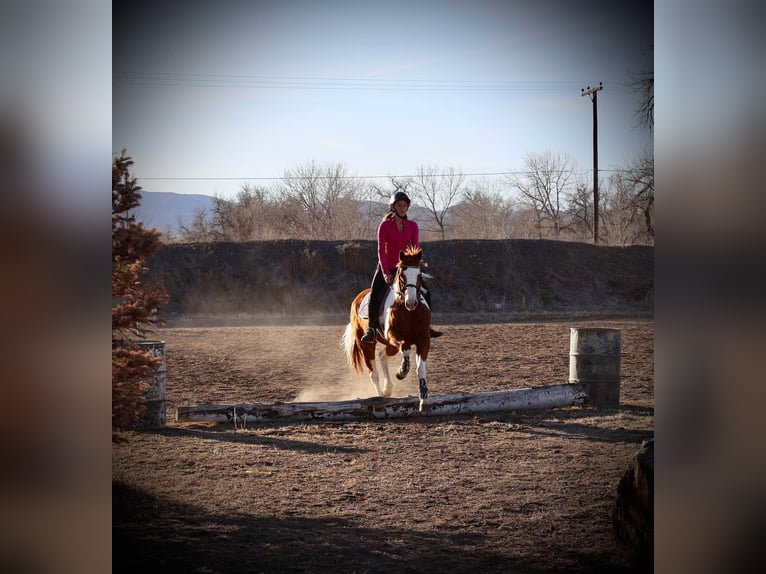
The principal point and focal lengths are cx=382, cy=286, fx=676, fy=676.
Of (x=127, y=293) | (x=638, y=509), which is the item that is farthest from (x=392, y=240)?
(x=638, y=509)

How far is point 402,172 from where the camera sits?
70.0ft

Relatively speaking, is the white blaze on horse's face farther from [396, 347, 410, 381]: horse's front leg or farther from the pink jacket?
[396, 347, 410, 381]: horse's front leg

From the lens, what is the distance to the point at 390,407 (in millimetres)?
5957

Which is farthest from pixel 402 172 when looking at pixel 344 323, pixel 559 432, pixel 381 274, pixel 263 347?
pixel 559 432

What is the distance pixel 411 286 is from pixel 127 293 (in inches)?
114

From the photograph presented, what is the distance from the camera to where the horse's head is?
237 inches

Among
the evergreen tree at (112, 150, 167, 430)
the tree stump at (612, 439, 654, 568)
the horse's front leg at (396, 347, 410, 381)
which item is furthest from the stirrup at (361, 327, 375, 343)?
the tree stump at (612, 439, 654, 568)

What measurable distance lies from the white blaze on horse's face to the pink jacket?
1.01 feet

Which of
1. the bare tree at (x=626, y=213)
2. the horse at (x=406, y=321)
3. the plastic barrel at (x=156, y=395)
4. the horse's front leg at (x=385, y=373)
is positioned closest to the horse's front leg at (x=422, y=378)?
the horse at (x=406, y=321)

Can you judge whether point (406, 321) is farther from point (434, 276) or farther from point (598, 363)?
point (434, 276)

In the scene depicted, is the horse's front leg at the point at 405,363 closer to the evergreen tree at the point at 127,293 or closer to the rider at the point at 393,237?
the rider at the point at 393,237

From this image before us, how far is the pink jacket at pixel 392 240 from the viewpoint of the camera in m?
6.31

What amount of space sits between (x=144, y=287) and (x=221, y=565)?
1.51 meters
